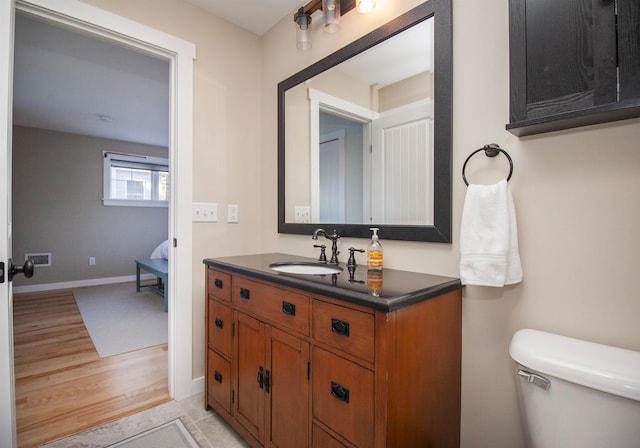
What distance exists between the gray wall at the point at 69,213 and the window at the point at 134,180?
0.11m

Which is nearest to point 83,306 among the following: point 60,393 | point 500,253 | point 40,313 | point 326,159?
point 40,313

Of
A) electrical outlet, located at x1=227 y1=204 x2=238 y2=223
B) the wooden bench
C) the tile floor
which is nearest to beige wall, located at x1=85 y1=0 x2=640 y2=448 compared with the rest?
electrical outlet, located at x1=227 y1=204 x2=238 y2=223

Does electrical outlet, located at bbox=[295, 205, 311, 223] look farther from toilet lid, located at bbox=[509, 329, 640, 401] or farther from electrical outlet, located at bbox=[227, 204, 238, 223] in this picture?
toilet lid, located at bbox=[509, 329, 640, 401]

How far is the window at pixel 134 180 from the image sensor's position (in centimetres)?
515

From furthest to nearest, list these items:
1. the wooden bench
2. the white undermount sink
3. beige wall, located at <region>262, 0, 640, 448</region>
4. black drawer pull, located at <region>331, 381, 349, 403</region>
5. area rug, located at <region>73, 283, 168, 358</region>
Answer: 1. the wooden bench
2. area rug, located at <region>73, 283, 168, 358</region>
3. the white undermount sink
4. black drawer pull, located at <region>331, 381, 349, 403</region>
5. beige wall, located at <region>262, 0, 640, 448</region>

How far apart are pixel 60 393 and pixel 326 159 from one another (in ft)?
7.41

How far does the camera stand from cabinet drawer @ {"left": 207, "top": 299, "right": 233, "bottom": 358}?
160 cm

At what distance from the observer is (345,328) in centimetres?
99

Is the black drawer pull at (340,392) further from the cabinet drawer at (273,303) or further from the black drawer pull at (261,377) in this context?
the black drawer pull at (261,377)

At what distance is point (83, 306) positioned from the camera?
3.87 m

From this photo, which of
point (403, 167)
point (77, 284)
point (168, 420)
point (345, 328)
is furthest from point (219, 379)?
point (77, 284)

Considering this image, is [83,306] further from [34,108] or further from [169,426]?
[169,426]

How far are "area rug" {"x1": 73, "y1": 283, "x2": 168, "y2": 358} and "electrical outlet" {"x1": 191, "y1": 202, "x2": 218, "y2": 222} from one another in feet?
4.99

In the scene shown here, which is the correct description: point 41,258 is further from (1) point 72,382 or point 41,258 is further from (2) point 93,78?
(1) point 72,382
